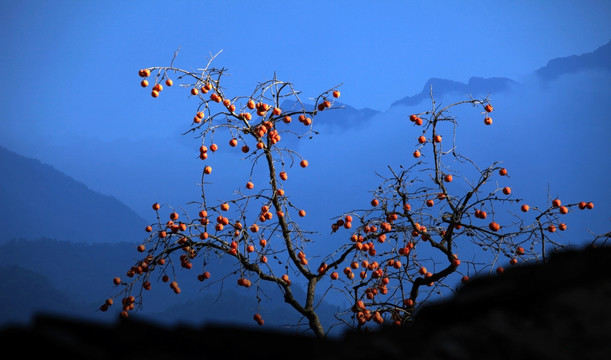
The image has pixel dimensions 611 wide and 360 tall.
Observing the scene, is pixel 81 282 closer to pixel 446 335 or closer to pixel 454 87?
pixel 446 335

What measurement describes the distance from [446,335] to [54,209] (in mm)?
81910

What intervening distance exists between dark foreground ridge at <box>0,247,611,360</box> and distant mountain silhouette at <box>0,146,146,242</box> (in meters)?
71.2

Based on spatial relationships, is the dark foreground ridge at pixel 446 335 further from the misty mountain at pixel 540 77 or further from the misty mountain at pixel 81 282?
the misty mountain at pixel 540 77

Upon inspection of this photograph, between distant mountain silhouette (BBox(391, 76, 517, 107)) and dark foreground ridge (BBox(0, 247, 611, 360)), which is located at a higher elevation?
distant mountain silhouette (BBox(391, 76, 517, 107))

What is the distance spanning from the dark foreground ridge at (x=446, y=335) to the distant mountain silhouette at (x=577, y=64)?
92.0m

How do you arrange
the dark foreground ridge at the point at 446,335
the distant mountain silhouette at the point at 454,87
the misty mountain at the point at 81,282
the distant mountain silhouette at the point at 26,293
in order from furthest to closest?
the distant mountain silhouette at the point at 454,87 < the misty mountain at the point at 81,282 < the distant mountain silhouette at the point at 26,293 < the dark foreground ridge at the point at 446,335

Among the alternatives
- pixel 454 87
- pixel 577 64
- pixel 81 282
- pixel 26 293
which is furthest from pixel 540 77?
pixel 26 293

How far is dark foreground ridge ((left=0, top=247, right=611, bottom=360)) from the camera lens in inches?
36.9

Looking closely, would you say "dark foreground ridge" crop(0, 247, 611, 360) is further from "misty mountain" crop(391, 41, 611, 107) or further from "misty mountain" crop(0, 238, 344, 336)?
"misty mountain" crop(391, 41, 611, 107)

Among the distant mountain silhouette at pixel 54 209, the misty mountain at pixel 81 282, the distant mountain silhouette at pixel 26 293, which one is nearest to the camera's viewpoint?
the distant mountain silhouette at pixel 26 293

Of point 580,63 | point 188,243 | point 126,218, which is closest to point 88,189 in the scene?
point 126,218

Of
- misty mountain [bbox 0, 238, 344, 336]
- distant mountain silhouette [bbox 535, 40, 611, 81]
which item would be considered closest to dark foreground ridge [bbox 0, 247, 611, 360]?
misty mountain [bbox 0, 238, 344, 336]

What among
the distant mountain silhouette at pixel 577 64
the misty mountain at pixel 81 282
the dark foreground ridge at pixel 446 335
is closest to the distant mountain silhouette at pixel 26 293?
the misty mountain at pixel 81 282

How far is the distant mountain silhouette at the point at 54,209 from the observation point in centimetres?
6925
